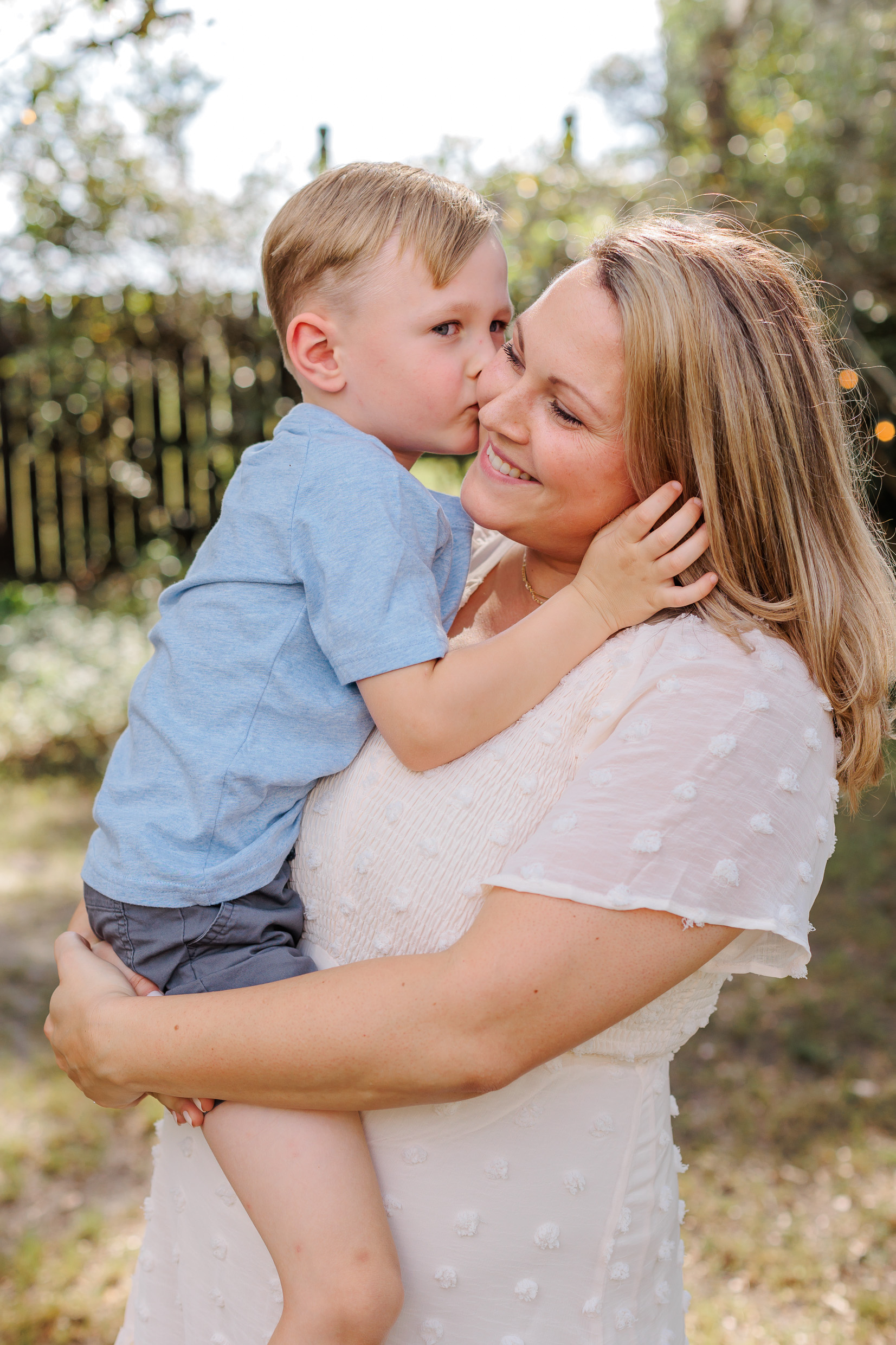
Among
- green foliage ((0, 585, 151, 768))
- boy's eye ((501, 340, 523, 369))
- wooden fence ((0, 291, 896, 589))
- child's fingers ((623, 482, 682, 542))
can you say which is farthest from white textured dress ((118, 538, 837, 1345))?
wooden fence ((0, 291, 896, 589))

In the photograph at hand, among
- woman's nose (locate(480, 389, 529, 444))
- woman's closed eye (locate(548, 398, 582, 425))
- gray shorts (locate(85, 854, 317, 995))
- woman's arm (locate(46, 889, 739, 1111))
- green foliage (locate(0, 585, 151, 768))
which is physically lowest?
green foliage (locate(0, 585, 151, 768))

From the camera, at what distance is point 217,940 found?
1.52 metres

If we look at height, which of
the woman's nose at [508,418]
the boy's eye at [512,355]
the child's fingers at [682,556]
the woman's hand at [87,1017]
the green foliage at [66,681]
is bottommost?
the green foliage at [66,681]

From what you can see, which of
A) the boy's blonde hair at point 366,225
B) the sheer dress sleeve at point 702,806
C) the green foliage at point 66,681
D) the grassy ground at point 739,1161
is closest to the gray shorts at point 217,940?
the sheer dress sleeve at point 702,806

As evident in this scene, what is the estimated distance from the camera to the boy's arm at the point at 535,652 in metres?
1.41

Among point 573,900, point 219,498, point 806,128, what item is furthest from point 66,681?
point 806,128

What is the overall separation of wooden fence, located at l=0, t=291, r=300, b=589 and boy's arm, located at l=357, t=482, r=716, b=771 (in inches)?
248

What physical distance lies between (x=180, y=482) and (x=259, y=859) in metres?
7.30

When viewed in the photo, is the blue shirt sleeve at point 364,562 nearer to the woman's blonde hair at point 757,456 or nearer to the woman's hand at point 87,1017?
the woman's blonde hair at point 757,456

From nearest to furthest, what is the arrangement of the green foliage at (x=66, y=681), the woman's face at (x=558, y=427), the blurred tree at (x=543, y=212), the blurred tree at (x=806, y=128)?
the woman's face at (x=558, y=427), the blurred tree at (x=543, y=212), the green foliage at (x=66, y=681), the blurred tree at (x=806, y=128)

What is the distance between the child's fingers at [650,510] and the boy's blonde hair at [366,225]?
583 mm

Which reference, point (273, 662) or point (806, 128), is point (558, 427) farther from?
point (806, 128)

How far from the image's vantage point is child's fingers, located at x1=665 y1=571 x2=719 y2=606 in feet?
4.65

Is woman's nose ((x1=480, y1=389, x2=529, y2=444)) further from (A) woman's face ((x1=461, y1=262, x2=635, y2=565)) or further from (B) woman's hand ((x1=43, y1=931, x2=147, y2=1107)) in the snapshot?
(B) woman's hand ((x1=43, y1=931, x2=147, y2=1107))
